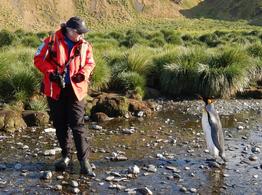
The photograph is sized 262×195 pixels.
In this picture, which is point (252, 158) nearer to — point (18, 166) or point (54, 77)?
point (54, 77)

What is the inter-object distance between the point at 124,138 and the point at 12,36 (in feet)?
86.5

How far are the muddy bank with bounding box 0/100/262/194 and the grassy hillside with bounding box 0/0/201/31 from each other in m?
68.9

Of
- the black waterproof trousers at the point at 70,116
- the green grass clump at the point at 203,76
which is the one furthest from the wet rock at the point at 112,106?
the black waterproof trousers at the point at 70,116

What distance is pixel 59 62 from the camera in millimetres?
6652

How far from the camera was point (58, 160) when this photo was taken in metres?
7.52

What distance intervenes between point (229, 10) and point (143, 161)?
10717cm

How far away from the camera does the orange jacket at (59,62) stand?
662 cm

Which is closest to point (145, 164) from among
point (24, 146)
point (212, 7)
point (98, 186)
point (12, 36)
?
point (98, 186)

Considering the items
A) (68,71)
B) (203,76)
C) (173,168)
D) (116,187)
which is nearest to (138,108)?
(203,76)

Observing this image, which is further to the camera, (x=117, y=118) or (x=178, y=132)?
(x=117, y=118)

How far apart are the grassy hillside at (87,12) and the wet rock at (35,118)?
67.9 metres

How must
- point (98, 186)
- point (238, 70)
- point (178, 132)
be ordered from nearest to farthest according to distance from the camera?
point (98, 186), point (178, 132), point (238, 70)

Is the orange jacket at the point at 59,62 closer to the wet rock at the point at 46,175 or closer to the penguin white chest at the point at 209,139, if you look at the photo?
the wet rock at the point at 46,175

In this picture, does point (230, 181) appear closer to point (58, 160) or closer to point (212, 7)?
point (58, 160)
